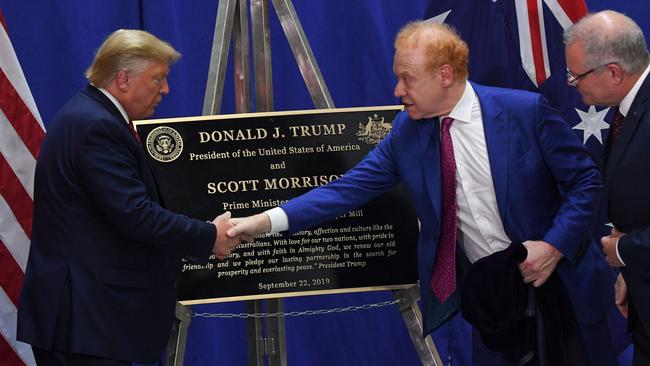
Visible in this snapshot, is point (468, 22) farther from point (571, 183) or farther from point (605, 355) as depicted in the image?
point (605, 355)

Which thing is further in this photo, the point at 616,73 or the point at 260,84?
the point at 260,84

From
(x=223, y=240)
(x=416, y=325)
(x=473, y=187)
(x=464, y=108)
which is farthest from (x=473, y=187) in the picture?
(x=223, y=240)

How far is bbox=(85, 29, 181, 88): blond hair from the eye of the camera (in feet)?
12.0

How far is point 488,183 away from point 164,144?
1444 millimetres

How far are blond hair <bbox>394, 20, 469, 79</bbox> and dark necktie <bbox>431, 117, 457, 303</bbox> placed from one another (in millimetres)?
218

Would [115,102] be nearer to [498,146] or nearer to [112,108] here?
[112,108]

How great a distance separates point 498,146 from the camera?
144 inches

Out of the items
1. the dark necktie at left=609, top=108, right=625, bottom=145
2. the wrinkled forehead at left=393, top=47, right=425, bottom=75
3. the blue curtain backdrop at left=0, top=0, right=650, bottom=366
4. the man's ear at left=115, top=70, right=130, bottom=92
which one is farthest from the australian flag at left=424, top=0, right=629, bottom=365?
the man's ear at left=115, top=70, right=130, bottom=92

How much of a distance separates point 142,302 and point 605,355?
5.82ft

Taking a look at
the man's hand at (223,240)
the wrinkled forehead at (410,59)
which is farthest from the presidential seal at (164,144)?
the wrinkled forehead at (410,59)

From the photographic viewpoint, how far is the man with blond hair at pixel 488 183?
3.59 meters

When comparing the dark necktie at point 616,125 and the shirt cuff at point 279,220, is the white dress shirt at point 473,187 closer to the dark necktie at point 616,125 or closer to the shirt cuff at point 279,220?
the dark necktie at point 616,125

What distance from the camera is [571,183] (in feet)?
11.9

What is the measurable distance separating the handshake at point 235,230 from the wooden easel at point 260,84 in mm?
402
